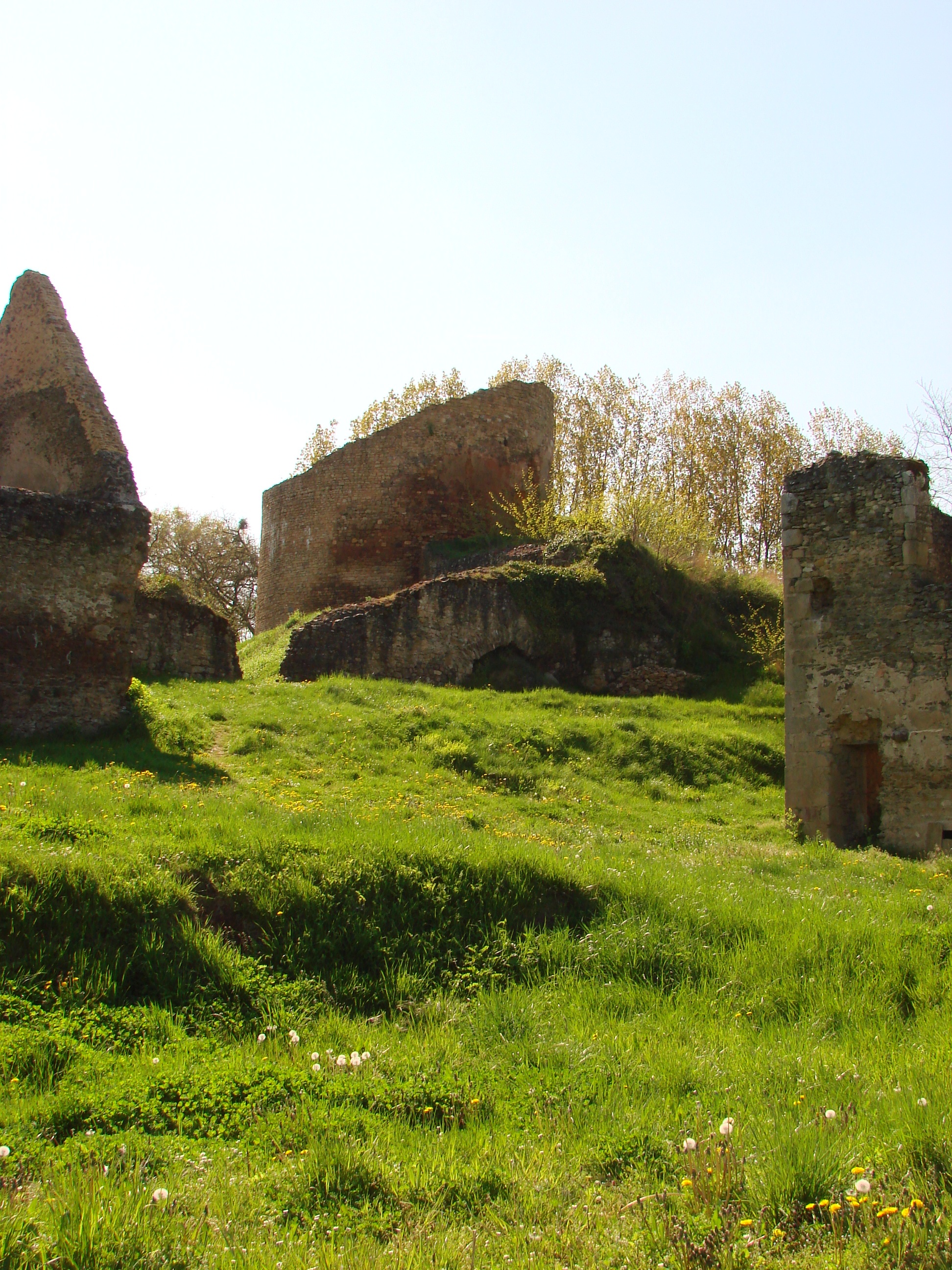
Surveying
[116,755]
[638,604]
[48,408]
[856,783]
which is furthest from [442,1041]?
[638,604]

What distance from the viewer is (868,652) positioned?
471 inches

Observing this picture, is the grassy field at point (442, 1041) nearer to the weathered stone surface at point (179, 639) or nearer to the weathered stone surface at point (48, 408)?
the weathered stone surface at point (48, 408)

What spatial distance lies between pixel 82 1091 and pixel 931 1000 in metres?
4.66

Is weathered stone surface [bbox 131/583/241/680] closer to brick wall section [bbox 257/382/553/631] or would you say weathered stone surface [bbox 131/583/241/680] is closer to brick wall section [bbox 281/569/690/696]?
brick wall section [bbox 281/569/690/696]

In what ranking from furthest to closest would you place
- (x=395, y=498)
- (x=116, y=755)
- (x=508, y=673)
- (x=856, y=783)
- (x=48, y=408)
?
1. (x=395, y=498)
2. (x=508, y=673)
3. (x=48, y=408)
4. (x=856, y=783)
5. (x=116, y=755)

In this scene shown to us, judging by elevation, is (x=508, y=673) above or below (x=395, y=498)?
below

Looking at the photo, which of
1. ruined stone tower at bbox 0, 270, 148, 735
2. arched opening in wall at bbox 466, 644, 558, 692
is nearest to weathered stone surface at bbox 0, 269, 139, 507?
ruined stone tower at bbox 0, 270, 148, 735

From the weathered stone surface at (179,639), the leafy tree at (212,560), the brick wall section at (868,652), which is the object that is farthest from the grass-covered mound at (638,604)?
the leafy tree at (212,560)

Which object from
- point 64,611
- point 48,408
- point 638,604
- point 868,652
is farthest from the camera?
point 638,604

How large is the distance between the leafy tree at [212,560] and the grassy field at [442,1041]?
28.3 metres

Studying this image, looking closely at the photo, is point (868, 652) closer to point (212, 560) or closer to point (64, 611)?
point (64, 611)

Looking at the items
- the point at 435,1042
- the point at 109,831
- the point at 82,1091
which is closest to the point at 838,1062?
the point at 435,1042

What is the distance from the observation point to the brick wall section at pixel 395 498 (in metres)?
26.2

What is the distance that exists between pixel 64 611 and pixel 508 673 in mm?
8846
